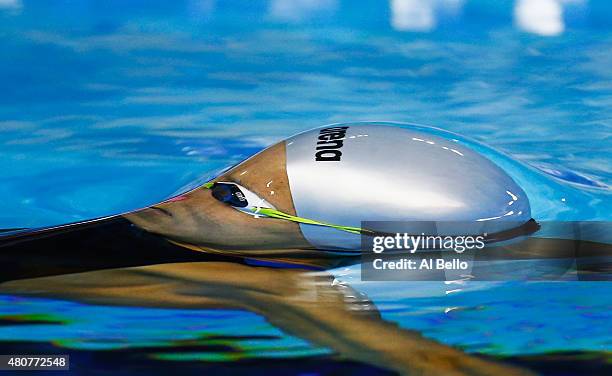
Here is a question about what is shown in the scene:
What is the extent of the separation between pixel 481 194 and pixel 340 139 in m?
0.46

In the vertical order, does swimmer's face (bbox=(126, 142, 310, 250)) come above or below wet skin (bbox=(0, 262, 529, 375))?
above

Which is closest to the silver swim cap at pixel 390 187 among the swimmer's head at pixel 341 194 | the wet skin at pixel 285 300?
the swimmer's head at pixel 341 194

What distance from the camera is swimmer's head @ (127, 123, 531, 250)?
8.96 feet

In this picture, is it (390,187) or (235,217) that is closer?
(390,187)

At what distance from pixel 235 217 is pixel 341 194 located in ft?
1.10

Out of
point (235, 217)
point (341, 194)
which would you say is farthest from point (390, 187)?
point (235, 217)

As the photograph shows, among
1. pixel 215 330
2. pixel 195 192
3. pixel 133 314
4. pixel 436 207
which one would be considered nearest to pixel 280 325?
pixel 215 330

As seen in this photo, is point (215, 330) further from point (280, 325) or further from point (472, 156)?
point (472, 156)

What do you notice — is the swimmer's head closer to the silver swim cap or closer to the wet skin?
the silver swim cap

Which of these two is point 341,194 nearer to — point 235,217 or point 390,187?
point 390,187

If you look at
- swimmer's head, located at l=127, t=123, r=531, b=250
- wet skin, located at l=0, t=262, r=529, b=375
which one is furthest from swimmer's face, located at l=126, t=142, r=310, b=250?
wet skin, located at l=0, t=262, r=529, b=375

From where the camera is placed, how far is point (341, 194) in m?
2.75

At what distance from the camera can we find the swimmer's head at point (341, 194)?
108 inches

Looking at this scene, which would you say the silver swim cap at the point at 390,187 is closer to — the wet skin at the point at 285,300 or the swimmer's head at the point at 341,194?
the swimmer's head at the point at 341,194
